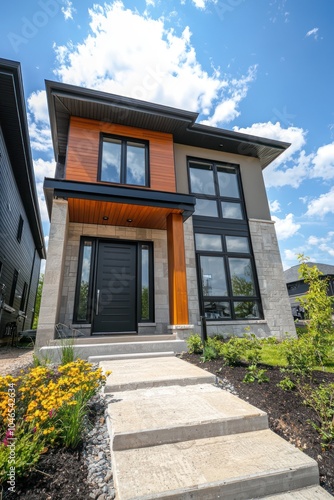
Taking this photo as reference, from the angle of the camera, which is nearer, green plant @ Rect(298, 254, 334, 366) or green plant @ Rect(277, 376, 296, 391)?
green plant @ Rect(277, 376, 296, 391)

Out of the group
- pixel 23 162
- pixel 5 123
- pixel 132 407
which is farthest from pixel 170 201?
pixel 23 162

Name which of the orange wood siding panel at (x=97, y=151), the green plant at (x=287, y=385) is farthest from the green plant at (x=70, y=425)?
the orange wood siding panel at (x=97, y=151)

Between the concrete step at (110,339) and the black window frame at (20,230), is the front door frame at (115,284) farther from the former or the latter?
the black window frame at (20,230)

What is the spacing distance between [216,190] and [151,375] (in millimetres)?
6860

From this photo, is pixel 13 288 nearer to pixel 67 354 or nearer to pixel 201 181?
pixel 67 354

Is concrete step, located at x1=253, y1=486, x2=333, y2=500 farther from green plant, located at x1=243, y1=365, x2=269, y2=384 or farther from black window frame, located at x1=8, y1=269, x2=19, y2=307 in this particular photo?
black window frame, located at x1=8, y1=269, x2=19, y2=307

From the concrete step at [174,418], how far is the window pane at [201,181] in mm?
6772

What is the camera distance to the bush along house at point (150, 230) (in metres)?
5.93

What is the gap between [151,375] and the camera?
315 cm

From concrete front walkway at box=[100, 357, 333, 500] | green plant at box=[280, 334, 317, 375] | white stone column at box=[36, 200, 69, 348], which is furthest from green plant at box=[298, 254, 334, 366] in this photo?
white stone column at box=[36, 200, 69, 348]

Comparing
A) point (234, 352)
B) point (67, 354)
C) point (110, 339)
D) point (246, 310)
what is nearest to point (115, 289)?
point (110, 339)

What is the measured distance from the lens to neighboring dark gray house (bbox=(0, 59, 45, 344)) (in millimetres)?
6855

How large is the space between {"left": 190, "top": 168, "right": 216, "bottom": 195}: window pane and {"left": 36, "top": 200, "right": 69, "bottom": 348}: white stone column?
4487 millimetres

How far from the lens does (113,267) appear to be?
663 centimetres
